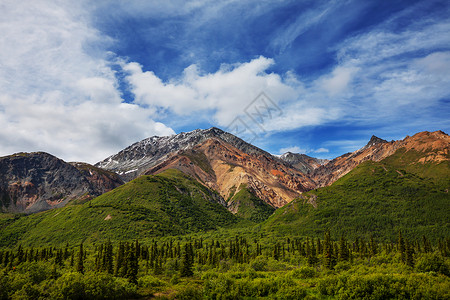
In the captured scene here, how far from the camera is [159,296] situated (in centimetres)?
7312

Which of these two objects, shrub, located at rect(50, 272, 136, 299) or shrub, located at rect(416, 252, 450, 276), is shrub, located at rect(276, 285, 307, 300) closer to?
shrub, located at rect(50, 272, 136, 299)

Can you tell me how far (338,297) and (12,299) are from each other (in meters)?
70.6

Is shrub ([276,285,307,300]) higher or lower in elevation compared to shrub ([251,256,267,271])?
higher

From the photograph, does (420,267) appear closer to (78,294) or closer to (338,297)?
(338,297)

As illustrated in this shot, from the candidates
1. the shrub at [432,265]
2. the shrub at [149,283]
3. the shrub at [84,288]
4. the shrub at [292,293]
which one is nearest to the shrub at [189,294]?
the shrub at [84,288]

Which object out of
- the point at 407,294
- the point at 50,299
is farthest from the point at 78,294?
the point at 407,294

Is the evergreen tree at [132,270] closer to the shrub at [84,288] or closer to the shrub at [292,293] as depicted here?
the shrub at [84,288]

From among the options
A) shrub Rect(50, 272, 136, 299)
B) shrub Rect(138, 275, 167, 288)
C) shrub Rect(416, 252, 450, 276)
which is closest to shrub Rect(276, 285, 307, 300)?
shrub Rect(138, 275, 167, 288)

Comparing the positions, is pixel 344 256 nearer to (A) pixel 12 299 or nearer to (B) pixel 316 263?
(B) pixel 316 263

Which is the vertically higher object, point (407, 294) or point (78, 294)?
point (78, 294)

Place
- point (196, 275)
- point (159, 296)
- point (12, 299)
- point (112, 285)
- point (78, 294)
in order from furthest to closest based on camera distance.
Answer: point (196, 275) → point (159, 296) → point (112, 285) → point (78, 294) → point (12, 299)

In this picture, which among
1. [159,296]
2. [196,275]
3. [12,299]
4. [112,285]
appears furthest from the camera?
[196,275]

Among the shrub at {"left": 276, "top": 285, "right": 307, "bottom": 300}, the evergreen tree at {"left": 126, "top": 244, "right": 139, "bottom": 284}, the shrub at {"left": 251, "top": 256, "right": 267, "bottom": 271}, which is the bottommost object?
the shrub at {"left": 251, "top": 256, "right": 267, "bottom": 271}

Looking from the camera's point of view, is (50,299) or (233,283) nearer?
(50,299)
